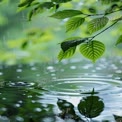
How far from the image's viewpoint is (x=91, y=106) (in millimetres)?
691

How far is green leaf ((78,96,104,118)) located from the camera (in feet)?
2.09

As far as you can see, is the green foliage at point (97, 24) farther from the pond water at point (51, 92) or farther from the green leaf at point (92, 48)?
the pond water at point (51, 92)

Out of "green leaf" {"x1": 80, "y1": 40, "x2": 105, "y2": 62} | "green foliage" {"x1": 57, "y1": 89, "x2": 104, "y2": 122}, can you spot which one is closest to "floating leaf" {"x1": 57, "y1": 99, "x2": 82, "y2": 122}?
"green foliage" {"x1": 57, "y1": 89, "x2": 104, "y2": 122}

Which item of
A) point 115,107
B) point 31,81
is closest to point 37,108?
point 115,107

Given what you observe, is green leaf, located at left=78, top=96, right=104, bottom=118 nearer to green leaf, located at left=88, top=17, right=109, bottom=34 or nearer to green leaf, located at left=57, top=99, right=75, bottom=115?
green leaf, located at left=57, top=99, right=75, bottom=115

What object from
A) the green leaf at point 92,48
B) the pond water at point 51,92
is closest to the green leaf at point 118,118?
A: the pond water at point 51,92

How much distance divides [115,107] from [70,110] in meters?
0.10

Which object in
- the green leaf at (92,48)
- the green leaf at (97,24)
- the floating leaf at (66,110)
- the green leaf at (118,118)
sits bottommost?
the green leaf at (118,118)

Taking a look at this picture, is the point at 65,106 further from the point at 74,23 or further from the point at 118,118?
the point at 74,23

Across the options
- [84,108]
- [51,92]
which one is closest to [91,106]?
[84,108]

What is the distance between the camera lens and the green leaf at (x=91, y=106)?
0.64 metres

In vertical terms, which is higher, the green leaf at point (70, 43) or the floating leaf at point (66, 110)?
the green leaf at point (70, 43)

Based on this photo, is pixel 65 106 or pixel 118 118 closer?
pixel 118 118

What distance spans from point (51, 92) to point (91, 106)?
194 millimetres
